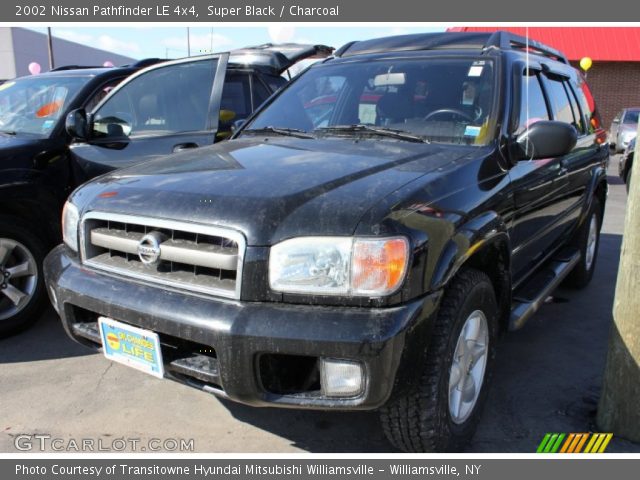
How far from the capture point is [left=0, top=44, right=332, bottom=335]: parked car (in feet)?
12.7

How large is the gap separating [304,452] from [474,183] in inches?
57.8

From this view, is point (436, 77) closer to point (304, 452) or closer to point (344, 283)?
point (344, 283)

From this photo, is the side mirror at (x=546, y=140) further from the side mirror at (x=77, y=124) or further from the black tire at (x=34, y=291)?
the black tire at (x=34, y=291)

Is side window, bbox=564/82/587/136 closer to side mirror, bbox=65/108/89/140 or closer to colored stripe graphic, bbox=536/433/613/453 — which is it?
colored stripe graphic, bbox=536/433/613/453

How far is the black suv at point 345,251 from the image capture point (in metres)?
2.01

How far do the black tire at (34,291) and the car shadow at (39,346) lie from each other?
71 mm

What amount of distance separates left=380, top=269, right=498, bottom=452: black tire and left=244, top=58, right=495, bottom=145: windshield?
36.0 inches

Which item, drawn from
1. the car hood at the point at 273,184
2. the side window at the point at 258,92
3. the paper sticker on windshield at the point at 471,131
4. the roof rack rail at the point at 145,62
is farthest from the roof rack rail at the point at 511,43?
the roof rack rail at the point at 145,62

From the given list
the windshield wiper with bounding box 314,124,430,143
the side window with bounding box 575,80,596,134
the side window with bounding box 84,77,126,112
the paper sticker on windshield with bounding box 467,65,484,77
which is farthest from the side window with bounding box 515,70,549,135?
the side window with bounding box 84,77,126,112

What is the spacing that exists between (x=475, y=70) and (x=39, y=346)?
3.27m

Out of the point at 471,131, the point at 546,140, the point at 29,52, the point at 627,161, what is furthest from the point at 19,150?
the point at 29,52

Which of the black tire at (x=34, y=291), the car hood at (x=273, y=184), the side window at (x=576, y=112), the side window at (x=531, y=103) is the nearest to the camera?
the car hood at (x=273, y=184)

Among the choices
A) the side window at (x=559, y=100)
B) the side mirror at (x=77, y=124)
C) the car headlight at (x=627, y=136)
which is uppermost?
the side window at (x=559, y=100)

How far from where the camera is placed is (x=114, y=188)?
8.49 feet
